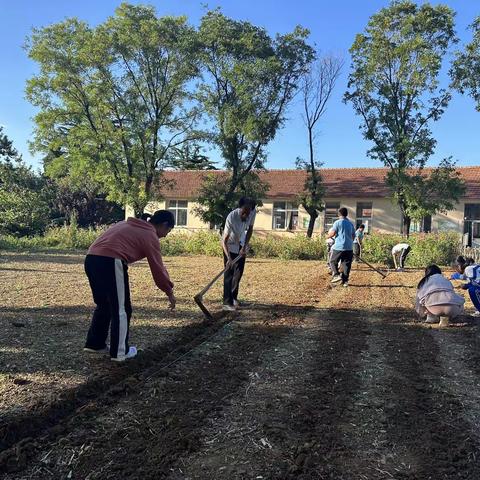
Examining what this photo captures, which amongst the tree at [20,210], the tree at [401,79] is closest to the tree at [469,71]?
the tree at [401,79]

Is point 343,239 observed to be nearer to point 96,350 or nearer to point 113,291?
point 96,350

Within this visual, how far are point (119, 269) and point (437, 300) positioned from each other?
14.5ft

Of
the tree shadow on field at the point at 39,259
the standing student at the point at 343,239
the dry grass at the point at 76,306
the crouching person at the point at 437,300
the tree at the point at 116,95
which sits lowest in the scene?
the tree shadow on field at the point at 39,259

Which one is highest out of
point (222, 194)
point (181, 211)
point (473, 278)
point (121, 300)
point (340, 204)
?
point (222, 194)

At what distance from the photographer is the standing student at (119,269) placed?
4359 mm

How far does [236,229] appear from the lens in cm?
737

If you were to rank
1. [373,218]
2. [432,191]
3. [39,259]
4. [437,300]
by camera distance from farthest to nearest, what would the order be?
[373,218], [432,191], [39,259], [437,300]

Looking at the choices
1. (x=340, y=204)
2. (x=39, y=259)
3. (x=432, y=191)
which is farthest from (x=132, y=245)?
(x=340, y=204)

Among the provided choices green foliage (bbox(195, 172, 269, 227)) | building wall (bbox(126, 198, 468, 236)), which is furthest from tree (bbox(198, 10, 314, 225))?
building wall (bbox(126, 198, 468, 236))

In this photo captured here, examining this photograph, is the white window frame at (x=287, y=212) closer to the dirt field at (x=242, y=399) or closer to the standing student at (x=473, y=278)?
the standing student at (x=473, y=278)

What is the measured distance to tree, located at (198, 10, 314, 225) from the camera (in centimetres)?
2561

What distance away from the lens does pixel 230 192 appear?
27438mm

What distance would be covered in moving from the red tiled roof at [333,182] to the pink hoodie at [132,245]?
82.1 feet

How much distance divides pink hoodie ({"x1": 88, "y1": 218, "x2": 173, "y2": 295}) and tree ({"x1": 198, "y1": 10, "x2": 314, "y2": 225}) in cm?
2184
